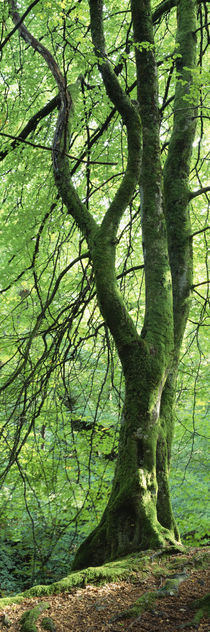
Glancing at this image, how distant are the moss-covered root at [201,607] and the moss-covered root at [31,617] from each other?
63cm

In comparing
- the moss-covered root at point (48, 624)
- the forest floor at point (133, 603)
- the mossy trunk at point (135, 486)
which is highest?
the mossy trunk at point (135, 486)

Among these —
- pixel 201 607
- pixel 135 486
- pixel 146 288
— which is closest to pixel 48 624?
pixel 201 607

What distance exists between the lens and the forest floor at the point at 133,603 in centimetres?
187

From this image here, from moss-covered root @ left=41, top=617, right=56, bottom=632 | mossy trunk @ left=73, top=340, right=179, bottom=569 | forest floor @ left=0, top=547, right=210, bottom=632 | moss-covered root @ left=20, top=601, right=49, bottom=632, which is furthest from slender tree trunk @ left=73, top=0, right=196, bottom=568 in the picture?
moss-covered root @ left=41, top=617, right=56, bottom=632

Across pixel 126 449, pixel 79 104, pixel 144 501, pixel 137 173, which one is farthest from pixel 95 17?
pixel 144 501

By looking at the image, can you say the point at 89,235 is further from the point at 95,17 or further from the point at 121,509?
the point at 121,509

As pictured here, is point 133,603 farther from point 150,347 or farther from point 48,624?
point 150,347

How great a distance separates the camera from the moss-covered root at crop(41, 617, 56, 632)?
192 cm

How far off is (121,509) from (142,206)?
6.70ft

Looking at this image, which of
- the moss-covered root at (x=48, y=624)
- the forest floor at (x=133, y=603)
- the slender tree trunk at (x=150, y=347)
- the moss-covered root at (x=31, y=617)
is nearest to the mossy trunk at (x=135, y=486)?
the slender tree trunk at (x=150, y=347)

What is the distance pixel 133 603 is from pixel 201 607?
317 millimetres

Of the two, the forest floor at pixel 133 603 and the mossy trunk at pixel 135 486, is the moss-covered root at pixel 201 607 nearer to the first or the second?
the forest floor at pixel 133 603

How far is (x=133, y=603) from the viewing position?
81.1 inches

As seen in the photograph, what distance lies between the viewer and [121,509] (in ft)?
9.06
